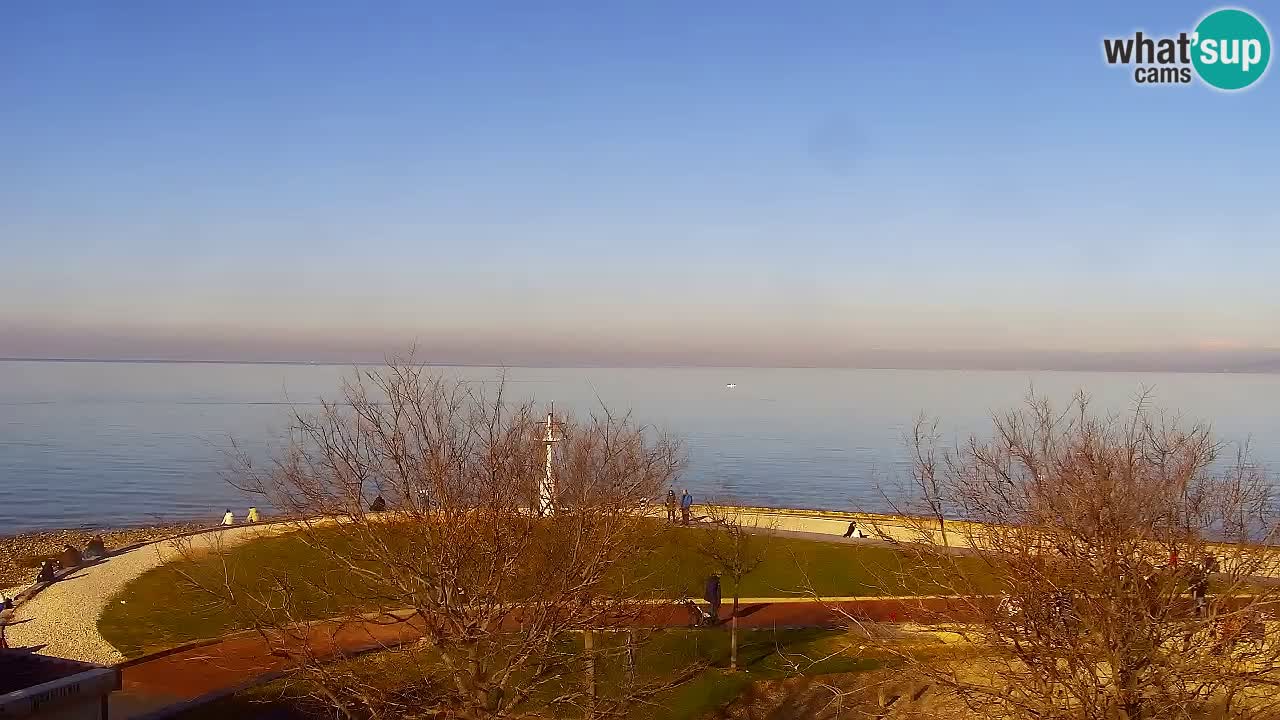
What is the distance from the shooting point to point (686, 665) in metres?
19.0

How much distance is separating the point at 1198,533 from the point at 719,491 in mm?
48671

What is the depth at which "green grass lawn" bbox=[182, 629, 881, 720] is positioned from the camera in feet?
52.6

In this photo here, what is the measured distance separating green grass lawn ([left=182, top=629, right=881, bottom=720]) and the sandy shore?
15.5 meters

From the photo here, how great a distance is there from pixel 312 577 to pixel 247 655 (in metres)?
3.82

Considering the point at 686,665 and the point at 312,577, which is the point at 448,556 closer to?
the point at 686,665

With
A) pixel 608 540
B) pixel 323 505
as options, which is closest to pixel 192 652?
pixel 323 505

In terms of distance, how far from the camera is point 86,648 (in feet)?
66.6

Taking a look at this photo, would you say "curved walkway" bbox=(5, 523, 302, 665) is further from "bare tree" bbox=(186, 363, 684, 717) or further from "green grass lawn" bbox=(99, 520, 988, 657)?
"bare tree" bbox=(186, 363, 684, 717)

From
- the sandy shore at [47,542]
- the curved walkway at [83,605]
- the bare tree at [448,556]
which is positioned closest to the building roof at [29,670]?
the curved walkway at [83,605]

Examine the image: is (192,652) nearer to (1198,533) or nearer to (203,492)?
(1198,533)

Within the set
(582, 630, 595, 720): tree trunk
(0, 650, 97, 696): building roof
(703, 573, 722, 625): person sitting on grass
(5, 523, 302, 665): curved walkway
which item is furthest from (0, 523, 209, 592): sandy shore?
(582, 630, 595, 720): tree trunk

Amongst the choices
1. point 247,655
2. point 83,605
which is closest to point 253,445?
point 83,605

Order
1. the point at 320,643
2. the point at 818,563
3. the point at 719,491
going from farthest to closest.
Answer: the point at 719,491 < the point at 818,563 < the point at 320,643

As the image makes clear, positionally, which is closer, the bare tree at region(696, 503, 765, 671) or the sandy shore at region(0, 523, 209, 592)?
the bare tree at region(696, 503, 765, 671)
